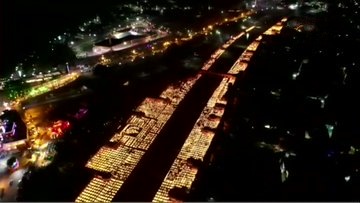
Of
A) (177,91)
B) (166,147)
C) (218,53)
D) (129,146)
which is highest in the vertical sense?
(129,146)

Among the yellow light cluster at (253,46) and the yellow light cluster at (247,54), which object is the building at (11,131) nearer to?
the yellow light cluster at (247,54)

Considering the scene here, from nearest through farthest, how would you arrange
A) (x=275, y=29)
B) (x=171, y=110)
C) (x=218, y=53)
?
(x=171, y=110) → (x=218, y=53) → (x=275, y=29)

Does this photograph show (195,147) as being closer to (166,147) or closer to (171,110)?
(166,147)

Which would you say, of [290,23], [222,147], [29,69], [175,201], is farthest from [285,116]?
[290,23]

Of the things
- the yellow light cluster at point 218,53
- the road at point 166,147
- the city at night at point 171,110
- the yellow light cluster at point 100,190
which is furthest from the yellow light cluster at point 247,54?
the yellow light cluster at point 100,190

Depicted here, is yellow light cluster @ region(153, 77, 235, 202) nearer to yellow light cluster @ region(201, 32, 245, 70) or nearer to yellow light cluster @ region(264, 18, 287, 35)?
yellow light cluster @ region(201, 32, 245, 70)

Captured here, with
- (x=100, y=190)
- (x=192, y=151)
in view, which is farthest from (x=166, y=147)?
(x=100, y=190)

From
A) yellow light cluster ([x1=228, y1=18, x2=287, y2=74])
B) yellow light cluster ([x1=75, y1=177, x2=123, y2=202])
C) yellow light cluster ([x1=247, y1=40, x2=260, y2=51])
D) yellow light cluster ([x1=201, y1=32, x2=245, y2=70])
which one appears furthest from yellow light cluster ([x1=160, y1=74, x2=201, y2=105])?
yellow light cluster ([x1=247, y1=40, x2=260, y2=51])

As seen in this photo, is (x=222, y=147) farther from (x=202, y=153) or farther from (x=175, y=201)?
(x=175, y=201)
